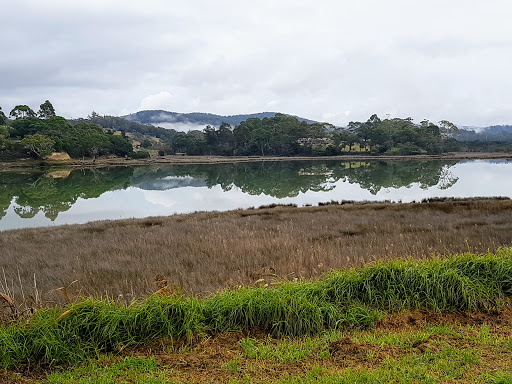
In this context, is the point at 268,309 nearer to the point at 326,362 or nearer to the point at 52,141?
the point at 326,362

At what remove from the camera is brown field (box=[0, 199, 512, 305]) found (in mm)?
6934

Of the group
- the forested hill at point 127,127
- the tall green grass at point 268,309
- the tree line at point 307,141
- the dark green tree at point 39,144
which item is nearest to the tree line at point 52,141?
the dark green tree at point 39,144

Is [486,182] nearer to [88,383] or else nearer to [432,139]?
[88,383]

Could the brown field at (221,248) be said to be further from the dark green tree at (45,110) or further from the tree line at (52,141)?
the dark green tree at (45,110)

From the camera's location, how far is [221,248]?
30.9 ft

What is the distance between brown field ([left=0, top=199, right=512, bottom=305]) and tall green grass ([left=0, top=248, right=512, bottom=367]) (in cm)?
71

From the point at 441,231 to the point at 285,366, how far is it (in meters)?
9.08

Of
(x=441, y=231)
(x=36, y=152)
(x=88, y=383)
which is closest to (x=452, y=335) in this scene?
(x=88, y=383)

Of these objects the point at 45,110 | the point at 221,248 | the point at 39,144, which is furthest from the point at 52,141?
the point at 221,248

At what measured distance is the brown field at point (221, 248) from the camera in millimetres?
6934

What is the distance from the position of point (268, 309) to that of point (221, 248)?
15.7 ft

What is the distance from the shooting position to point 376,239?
10.2 meters

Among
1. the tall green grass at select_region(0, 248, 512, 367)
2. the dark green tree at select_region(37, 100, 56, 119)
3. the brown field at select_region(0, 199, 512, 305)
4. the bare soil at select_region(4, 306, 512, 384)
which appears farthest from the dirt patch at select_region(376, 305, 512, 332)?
the dark green tree at select_region(37, 100, 56, 119)

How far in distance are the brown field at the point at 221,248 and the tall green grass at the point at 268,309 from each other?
2.32ft
